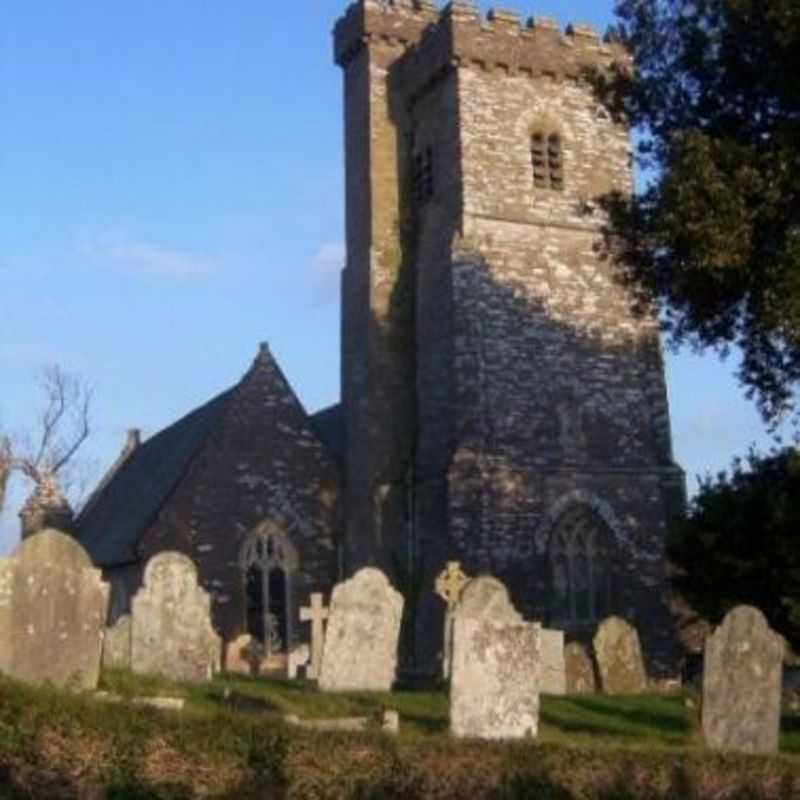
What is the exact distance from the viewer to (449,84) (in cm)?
3622

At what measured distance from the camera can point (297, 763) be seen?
37.9ft

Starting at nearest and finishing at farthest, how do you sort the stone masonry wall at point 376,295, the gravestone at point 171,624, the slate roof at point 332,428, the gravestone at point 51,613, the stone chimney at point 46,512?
the gravestone at point 51,613, the gravestone at point 171,624, the stone masonry wall at point 376,295, the slate roof at point 332,428, the stone chimney at point 46,512

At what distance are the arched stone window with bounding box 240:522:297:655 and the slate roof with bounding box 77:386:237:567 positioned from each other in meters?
2.35

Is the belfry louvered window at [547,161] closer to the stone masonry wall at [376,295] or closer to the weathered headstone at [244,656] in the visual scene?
the stone masonry wall at [376,295]

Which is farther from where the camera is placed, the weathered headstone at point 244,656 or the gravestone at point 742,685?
the weathered headstone at point 244,656

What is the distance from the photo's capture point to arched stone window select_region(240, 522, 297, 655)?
33469 millimetres

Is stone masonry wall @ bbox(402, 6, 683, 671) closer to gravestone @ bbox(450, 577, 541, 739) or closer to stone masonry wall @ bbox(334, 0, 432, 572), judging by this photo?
stone masonry wall @ bbox(334, 0, 432, 572)

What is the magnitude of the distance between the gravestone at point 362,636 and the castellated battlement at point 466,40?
19.1m

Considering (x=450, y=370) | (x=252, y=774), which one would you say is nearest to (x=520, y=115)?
(x=450, y=370)

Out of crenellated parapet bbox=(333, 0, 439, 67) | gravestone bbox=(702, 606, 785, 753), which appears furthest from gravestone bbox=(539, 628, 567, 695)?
crenellated parapet bbox=(333, 0, 439, 67)

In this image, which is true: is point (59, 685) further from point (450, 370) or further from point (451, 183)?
point (451, 183)

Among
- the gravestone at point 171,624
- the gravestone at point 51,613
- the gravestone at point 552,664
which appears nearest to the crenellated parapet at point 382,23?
the gravestone at point 552,664

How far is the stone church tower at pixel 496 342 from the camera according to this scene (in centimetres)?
3359

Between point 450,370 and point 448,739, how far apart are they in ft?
72.4
